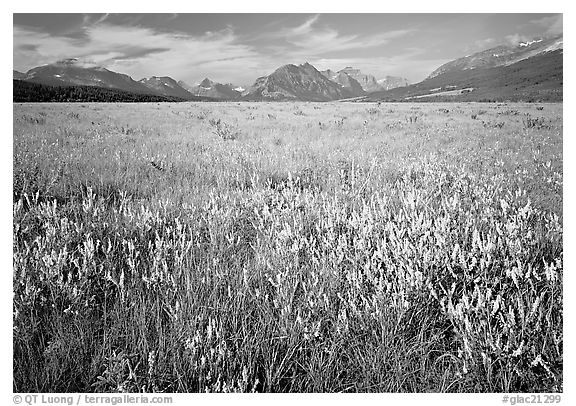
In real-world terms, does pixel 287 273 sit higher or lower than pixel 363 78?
lower

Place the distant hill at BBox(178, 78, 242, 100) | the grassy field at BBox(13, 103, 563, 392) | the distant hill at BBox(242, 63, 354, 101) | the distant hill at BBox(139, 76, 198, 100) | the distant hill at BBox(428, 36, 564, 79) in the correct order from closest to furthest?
the grassy field at BBox(13, 103, 563, 392) → the distant hill at BBox(428, 36, 564, 79) → the distant hill at BBox(242, 63, 354, 101) → the distant hill at BBox(139, 76, 198, 100) → the distant hill at BBox(178, 78, 242, 100)

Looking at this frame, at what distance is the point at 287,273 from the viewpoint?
2.16 m

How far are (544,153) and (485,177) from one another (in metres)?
0.54

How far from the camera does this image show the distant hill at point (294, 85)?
3.91 m

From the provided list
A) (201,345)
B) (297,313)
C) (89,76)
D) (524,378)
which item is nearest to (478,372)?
(524,378)

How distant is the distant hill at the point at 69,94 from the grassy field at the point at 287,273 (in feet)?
0.40

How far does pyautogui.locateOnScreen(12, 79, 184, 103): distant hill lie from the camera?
334cm

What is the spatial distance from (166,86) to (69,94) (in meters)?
Result: 1.06

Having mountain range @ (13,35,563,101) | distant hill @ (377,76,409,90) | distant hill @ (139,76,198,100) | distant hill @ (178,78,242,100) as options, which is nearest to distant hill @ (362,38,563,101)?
mountain range @ (13,35,563,101)

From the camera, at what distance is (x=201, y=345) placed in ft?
6.13

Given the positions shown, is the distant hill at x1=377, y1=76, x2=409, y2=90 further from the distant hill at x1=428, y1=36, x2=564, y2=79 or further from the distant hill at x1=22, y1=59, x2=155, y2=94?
the distant hill at x1=22, y1=59, x2=155, y2=94

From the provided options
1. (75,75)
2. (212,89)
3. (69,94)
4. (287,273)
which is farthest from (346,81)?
(69,94)

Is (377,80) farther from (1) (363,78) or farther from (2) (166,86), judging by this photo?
(2) (166,86)

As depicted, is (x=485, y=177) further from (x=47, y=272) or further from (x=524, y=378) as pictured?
(x=47, y=272)
